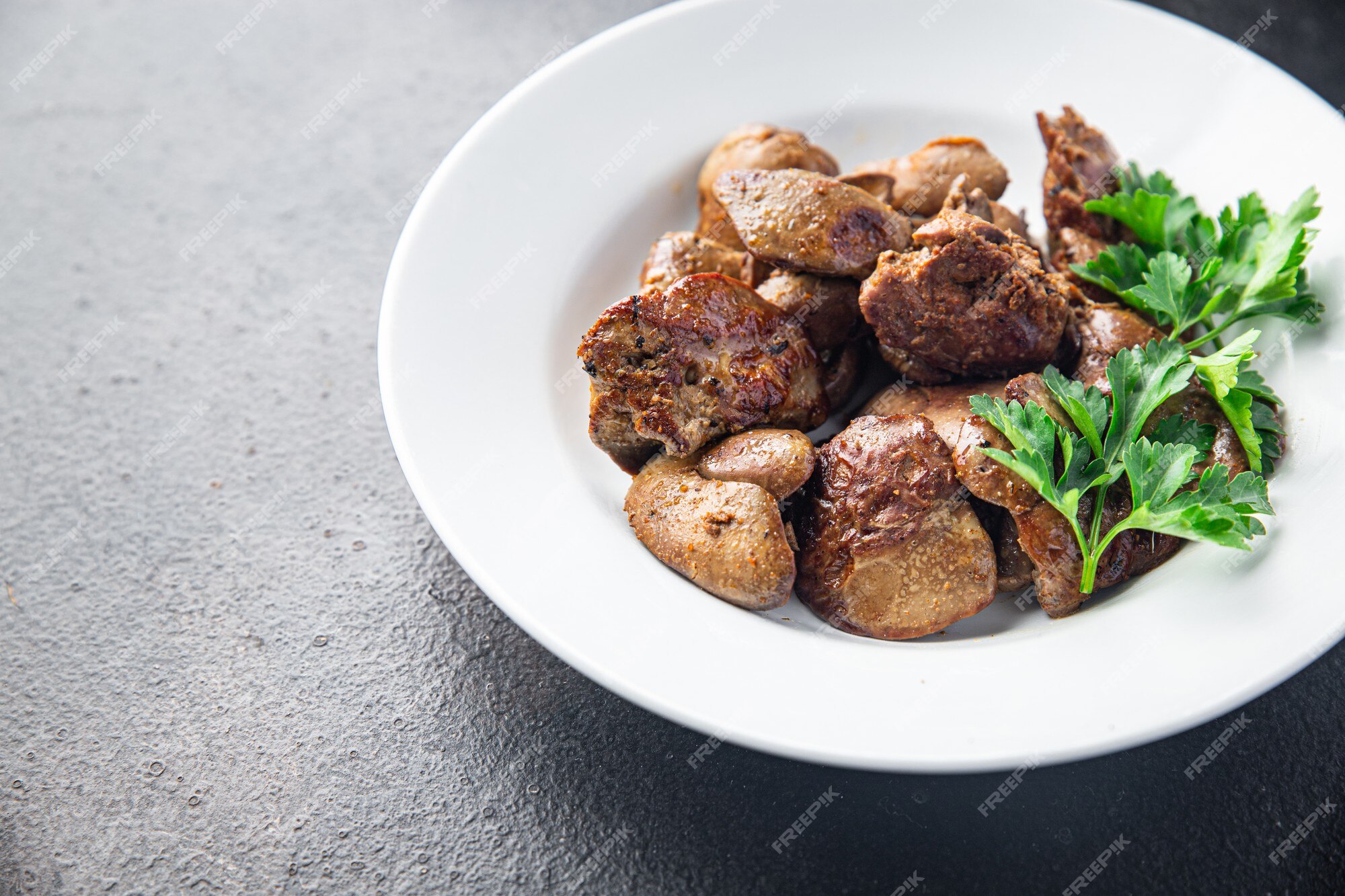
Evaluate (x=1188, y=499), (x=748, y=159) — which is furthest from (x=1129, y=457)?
(x=748, y=159)

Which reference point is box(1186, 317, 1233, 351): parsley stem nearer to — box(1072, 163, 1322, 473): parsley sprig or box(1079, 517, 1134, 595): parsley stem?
box(1072, 163, 1322, 473): parsley sprig

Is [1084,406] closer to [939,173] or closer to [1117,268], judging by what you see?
[1117,268]

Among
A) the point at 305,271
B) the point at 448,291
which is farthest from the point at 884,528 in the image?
the point at 305,271

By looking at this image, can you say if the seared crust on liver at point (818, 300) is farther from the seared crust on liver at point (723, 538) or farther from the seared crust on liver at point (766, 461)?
the seared crust on liver at point (723, 538)

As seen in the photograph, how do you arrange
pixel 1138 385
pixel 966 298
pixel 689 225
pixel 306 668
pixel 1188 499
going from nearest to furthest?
pixel 1188 499 → pixel 1138 385 → pixel 966 298 → pixel 306 668 → pixel 689 225

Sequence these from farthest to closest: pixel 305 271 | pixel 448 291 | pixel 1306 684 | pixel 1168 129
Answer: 1. pixel 305 271
2. pixel 1168 129
3. pixel 448 291
4. pixel 1306 684

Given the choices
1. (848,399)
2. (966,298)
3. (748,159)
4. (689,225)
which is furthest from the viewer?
(689,225)

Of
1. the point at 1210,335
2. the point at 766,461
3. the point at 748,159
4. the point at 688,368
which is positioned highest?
the point at 748,159

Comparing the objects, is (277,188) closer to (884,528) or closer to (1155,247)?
(884,528)
